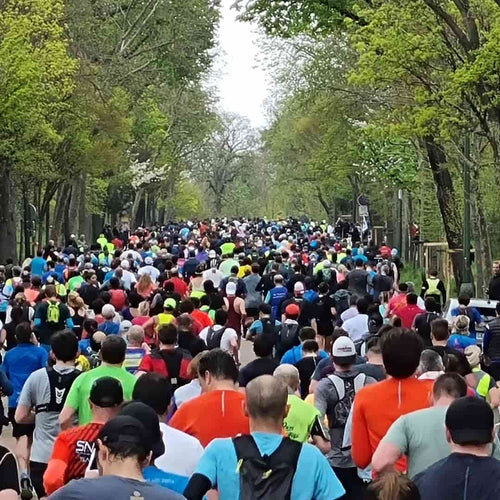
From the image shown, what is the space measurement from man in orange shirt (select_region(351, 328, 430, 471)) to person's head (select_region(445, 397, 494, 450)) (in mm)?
1445

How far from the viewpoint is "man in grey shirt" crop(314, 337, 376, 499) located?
27.3ft

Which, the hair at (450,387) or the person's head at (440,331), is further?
the person's head at (440,331)

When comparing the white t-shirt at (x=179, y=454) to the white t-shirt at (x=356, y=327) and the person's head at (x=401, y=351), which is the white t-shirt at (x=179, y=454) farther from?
the white t-shirt at (x=356, y=327)

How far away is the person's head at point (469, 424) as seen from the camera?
5.23 metres

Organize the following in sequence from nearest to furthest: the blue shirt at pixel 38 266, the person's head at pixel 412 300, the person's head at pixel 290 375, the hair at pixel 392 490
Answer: the hair at pixel 392 490
the person's head at pixel 290 375
the person's head at pixel 412 300
the blue shirt at pixel 38 266

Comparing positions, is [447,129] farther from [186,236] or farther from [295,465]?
[186,236]

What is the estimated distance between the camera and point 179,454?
625cm

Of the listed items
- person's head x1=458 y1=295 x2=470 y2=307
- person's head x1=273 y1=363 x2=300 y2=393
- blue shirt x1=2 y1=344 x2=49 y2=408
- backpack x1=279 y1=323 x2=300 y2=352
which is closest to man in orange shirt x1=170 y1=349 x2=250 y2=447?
person's head x1=273 y1=363 x2=300 y2=393

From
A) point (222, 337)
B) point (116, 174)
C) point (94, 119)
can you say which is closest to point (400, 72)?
point (222, 337)

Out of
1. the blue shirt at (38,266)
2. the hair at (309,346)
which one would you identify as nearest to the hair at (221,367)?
the hair at (309,346)

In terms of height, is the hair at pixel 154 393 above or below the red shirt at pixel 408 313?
above

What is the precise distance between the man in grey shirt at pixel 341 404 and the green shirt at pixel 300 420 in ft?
2.22

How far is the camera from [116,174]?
62.2 meters

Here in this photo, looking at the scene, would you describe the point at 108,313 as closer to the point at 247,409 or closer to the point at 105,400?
the point at 105,400
